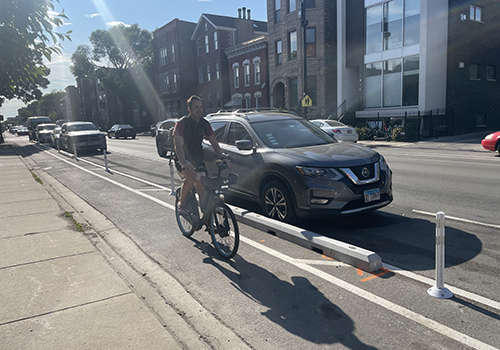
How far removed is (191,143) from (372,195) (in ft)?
8.82

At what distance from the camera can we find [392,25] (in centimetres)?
2605

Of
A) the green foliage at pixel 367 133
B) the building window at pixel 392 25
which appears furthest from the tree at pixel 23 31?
the building window at pixel 392 25

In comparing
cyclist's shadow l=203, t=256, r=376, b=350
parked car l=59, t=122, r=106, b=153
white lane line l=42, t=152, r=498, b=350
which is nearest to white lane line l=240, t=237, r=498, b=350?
white lane line l=42, t=152, r=498, b=350

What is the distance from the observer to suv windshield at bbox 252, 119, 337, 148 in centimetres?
684

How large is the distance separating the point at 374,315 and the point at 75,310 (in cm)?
276

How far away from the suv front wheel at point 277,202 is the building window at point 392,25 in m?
22.3

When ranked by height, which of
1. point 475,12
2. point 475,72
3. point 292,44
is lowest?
point 475,72

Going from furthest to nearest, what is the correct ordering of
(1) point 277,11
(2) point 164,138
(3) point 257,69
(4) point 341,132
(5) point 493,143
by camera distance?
(3) point 257,69 → (1) point 277,11 → (4) point 341,132 → (2) point 164,138 → (5) point 493,143

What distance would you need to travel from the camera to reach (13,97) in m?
43.0

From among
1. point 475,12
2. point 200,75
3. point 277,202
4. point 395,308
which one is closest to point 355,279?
point 395,308

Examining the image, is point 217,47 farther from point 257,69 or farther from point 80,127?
point 80,127

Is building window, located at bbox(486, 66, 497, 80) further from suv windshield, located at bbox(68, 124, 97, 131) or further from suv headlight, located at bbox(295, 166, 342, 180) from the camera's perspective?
suv headlight, located at bbox(295, 166, 342, 180)

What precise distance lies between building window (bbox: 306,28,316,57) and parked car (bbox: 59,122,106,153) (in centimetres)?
1771

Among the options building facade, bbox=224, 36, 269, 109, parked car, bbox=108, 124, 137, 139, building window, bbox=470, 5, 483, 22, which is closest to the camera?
building window, bbox=470, 5, 483, 22
